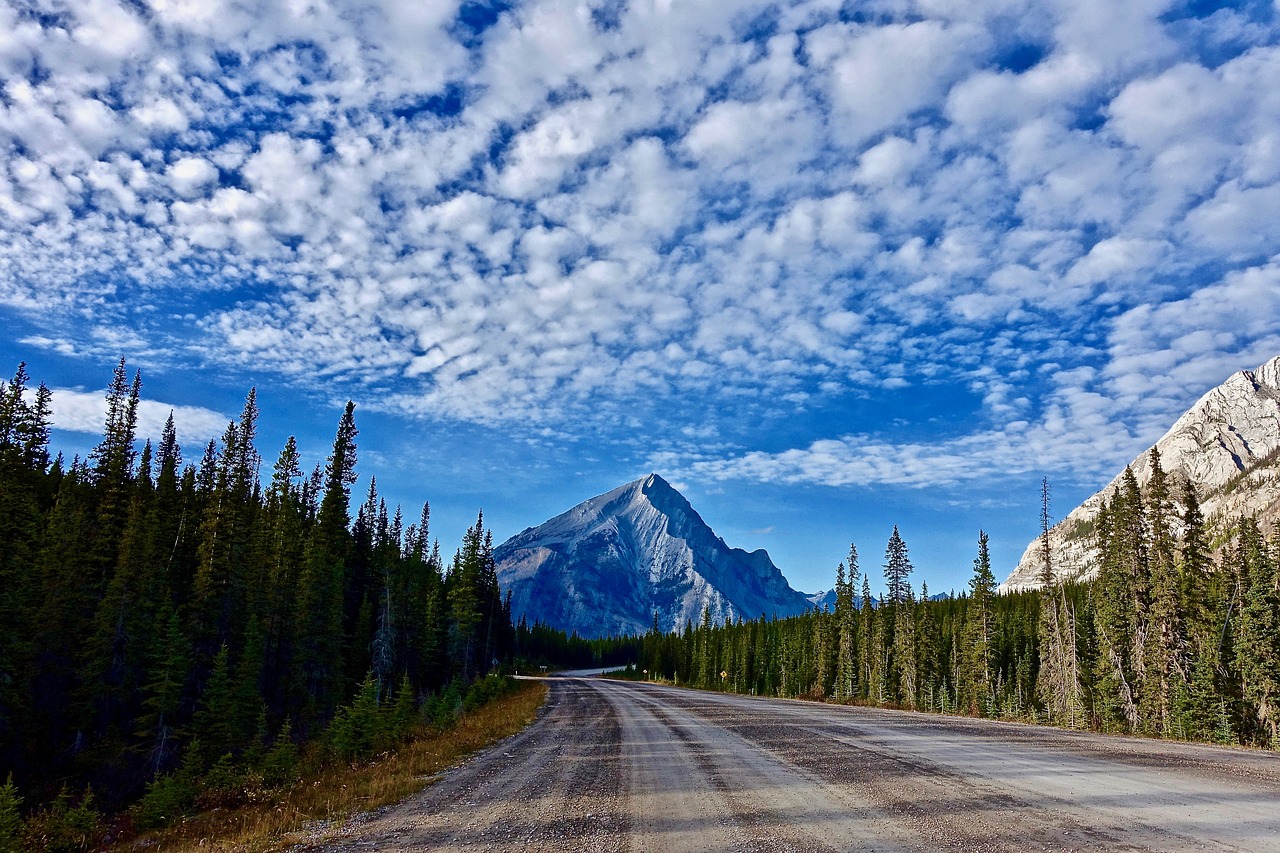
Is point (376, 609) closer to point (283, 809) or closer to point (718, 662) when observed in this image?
point (283, 809)

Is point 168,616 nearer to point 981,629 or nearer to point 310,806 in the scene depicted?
point 310,806

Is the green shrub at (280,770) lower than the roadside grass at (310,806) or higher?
lower

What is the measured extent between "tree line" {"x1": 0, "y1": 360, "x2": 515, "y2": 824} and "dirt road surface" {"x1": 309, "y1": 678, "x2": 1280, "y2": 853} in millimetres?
9792

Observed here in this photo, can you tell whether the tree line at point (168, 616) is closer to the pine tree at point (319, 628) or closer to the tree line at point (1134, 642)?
the pine tree at point (319, 628)

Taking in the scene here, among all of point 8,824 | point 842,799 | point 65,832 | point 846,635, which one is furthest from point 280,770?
point 846,635

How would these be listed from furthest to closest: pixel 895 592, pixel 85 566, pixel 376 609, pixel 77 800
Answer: pixel 895 592, pixel 376 609, pixel 85 566, pixel 77 800

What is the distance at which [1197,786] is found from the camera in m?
10.4

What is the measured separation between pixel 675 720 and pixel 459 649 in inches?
1993

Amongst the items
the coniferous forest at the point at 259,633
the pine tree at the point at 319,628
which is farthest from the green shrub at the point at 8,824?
the pine tree at the point at 319,628

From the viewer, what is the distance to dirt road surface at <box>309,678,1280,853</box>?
7.51 meters

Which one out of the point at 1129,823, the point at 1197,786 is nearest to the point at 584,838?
the point at 1129,823

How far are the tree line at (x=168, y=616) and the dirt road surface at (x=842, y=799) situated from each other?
9792 mm

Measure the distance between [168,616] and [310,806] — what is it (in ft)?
112

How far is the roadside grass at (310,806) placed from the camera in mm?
8672
